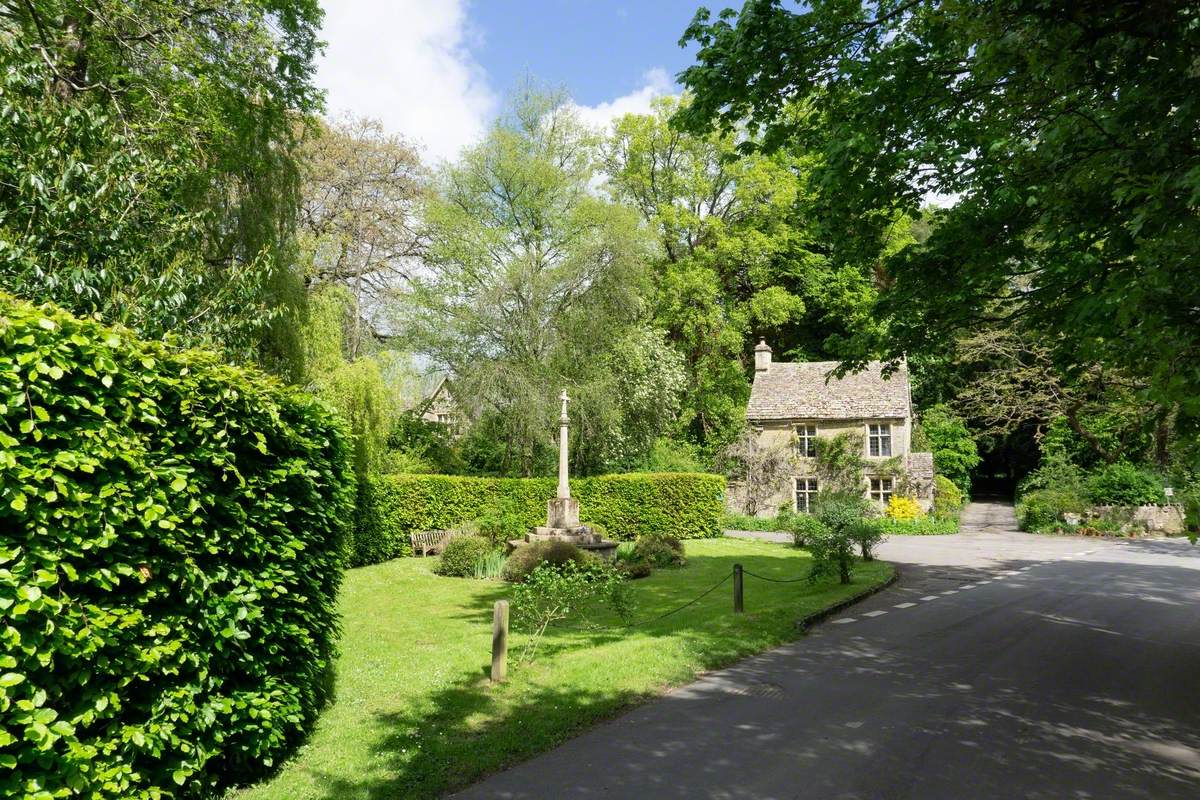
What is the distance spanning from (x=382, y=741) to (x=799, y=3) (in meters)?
9.67

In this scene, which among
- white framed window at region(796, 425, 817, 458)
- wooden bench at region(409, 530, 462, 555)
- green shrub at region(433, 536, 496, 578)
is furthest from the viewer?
white framed window at region(796, 425, 817, 458)

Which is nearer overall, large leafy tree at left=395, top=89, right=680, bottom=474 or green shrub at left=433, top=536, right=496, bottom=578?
green shrub at left=433, top=536, right=496, bottom=578

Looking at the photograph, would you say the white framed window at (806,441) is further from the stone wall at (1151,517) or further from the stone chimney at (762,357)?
the stone wall at (1151,517)

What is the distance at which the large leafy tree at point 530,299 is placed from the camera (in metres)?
27.2

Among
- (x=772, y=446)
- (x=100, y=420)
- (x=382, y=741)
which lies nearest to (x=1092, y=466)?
(x=772, y=446)

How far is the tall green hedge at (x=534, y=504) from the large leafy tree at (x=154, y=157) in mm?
8367

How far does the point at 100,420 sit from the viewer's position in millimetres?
4266

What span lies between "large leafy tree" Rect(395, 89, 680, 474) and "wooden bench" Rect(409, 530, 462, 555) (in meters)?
5.19

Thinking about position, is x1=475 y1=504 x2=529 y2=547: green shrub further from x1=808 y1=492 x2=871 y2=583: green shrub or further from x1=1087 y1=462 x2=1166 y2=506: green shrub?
x1=1087 y1=462 x2=1166 y2=506: green shrub

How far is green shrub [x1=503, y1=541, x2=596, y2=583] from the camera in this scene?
16.9 metres

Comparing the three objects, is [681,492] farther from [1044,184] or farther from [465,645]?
[1044,184]

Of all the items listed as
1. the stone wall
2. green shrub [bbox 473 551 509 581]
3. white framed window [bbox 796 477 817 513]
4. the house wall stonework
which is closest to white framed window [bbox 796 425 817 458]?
the house wall stonework

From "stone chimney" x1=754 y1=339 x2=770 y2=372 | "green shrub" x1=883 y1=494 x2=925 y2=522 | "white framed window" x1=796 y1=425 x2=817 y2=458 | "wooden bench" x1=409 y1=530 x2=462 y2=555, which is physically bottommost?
"wooden bench" x1=409 y1=530 x2=462 y2=555

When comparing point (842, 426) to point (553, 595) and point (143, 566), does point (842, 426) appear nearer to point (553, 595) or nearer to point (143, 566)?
point (553, 595)
